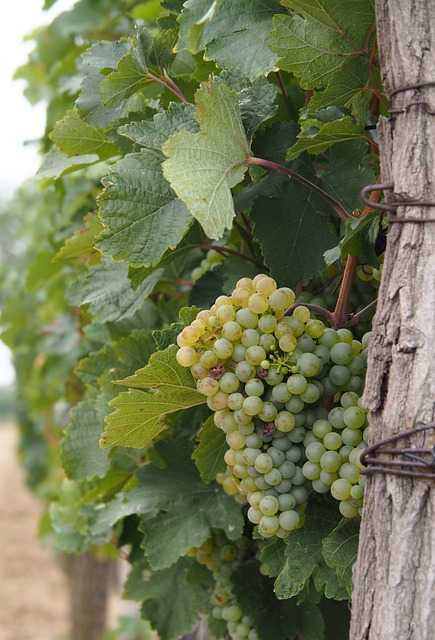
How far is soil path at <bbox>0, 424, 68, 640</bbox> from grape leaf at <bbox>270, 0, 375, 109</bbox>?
9821 millimetres

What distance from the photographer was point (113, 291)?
4.66ft

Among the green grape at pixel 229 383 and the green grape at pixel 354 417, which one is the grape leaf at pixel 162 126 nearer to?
the green grape at pixel 229 383

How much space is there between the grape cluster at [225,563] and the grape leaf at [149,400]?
411 millimetres

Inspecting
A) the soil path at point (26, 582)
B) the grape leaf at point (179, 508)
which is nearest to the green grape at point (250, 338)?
the grape leaf at point (179, 508)

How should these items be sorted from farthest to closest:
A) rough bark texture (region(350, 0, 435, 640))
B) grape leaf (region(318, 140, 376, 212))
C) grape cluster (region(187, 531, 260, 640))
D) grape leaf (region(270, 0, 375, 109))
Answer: grape cluster (region(187, 531, 260, 640)) < grape leaf (region(318, 140, 376, 212)) < grape leaf (region(270, 0, 375, 109)) < rough bark texture (region(350, 0, 435, 640))

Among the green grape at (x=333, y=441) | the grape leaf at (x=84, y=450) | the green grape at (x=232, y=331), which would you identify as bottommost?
the grape leaf at (x=84, y=450)

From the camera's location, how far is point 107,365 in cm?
170

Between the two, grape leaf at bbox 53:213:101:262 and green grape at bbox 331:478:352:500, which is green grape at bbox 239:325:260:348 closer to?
green grape at bbox 331:478:352:500

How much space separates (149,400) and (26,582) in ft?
40.4

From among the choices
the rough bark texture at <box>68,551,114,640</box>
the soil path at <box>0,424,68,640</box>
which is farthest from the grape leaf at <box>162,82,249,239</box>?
the soil path at <box>0,424,68,640</box>

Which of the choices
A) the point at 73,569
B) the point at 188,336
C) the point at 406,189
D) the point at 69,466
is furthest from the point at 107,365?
the point at 73,569

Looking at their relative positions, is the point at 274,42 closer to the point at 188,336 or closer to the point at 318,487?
the point at 188,336

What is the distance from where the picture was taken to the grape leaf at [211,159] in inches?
39.3

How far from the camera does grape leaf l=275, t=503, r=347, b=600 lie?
3.47 feet
